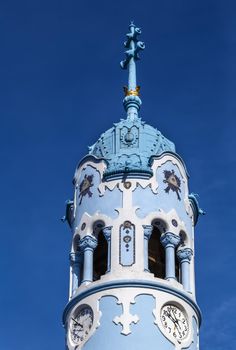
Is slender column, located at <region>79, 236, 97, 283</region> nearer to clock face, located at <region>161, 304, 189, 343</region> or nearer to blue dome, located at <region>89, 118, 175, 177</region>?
blue dome, located at <region>89, 118, 175, 177</region>

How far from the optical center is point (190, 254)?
91.0ft

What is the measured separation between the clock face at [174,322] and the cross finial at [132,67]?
7010 mm

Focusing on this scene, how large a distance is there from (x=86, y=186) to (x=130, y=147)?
1.73 metres

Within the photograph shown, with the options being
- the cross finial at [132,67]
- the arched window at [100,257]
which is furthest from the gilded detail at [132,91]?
the arched window at [100,257]

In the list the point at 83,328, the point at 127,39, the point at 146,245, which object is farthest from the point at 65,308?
the point at 127,39

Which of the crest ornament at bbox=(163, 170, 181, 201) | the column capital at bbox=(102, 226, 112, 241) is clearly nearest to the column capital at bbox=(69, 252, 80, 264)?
the column capital at bbox=(102, 226, 112, 241)

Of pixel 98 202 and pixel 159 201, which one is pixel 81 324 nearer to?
pixel 98 202

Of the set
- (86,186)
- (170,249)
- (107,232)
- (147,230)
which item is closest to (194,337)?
(170,249)

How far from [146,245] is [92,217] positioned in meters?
1.82

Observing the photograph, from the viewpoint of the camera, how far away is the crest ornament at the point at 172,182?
28.5 metres

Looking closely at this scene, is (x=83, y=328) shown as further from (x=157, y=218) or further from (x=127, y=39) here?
(x=127, y=39)

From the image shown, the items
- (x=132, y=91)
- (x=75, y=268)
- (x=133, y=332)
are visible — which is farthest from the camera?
(x=132, y=91)

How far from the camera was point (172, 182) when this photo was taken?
2867 centimetres

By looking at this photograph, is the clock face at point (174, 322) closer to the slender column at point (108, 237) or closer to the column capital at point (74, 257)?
the slender column at point (108, 237)
